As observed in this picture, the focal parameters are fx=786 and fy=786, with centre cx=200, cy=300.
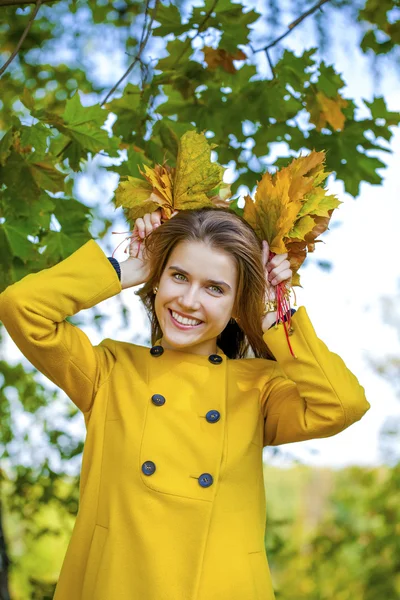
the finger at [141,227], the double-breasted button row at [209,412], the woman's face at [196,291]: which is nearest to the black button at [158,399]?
the double-breasted button row at [209,412]

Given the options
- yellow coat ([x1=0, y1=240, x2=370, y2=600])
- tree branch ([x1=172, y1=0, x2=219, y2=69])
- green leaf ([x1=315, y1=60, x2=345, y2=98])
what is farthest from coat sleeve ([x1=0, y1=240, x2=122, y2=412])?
green leaf ([x1=315, y1=60, x2=345, y2=98])

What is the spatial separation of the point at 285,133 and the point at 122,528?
1.45 meters

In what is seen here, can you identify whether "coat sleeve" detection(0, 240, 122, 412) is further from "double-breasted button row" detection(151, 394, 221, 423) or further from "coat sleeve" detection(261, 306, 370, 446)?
"coat sleeve" detection(261, 306, 370, 446)

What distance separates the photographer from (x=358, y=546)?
5.22 m

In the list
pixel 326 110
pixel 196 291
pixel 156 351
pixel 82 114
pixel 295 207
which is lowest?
pixel 156 351

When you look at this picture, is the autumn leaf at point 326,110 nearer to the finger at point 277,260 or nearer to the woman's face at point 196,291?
the finger at point 277,260

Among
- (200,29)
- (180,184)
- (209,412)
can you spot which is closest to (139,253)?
(180,184)

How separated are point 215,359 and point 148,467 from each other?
0.97 ft

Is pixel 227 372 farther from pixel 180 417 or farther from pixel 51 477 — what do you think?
pixel 51 477

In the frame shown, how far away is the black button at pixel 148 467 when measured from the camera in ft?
5.08

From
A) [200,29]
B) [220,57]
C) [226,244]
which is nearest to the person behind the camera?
[226,244]

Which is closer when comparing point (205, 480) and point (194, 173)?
point (205, 480)

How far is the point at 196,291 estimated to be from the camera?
1626 mm

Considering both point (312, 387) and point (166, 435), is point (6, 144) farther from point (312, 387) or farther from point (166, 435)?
point (312, 387)
